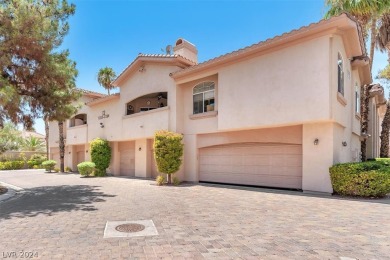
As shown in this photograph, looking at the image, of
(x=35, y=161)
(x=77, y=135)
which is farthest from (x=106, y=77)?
(x=35, y=161)

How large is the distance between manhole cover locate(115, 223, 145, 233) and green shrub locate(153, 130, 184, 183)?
8457 millimetres

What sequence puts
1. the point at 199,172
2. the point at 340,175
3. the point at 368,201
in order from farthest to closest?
the point at 199,172
the point at 340,175
the point at 368,201

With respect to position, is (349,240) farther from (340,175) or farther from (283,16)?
(283,16)

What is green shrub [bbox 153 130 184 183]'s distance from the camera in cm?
1550

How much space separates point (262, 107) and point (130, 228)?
860cm

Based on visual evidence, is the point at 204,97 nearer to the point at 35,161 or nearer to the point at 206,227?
the point at 206,227

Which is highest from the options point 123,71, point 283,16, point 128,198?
point 283,16

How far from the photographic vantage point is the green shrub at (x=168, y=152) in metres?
15.5

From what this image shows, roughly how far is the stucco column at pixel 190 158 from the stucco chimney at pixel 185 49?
244 inches

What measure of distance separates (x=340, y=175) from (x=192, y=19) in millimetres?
12346

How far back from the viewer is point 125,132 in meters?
21.2

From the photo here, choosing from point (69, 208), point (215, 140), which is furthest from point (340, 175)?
point (69, 208)

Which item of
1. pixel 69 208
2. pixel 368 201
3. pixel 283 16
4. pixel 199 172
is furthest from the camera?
pixel 199 172

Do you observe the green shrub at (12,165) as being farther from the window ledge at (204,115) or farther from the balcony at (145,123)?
the window ledge at (204,115)
